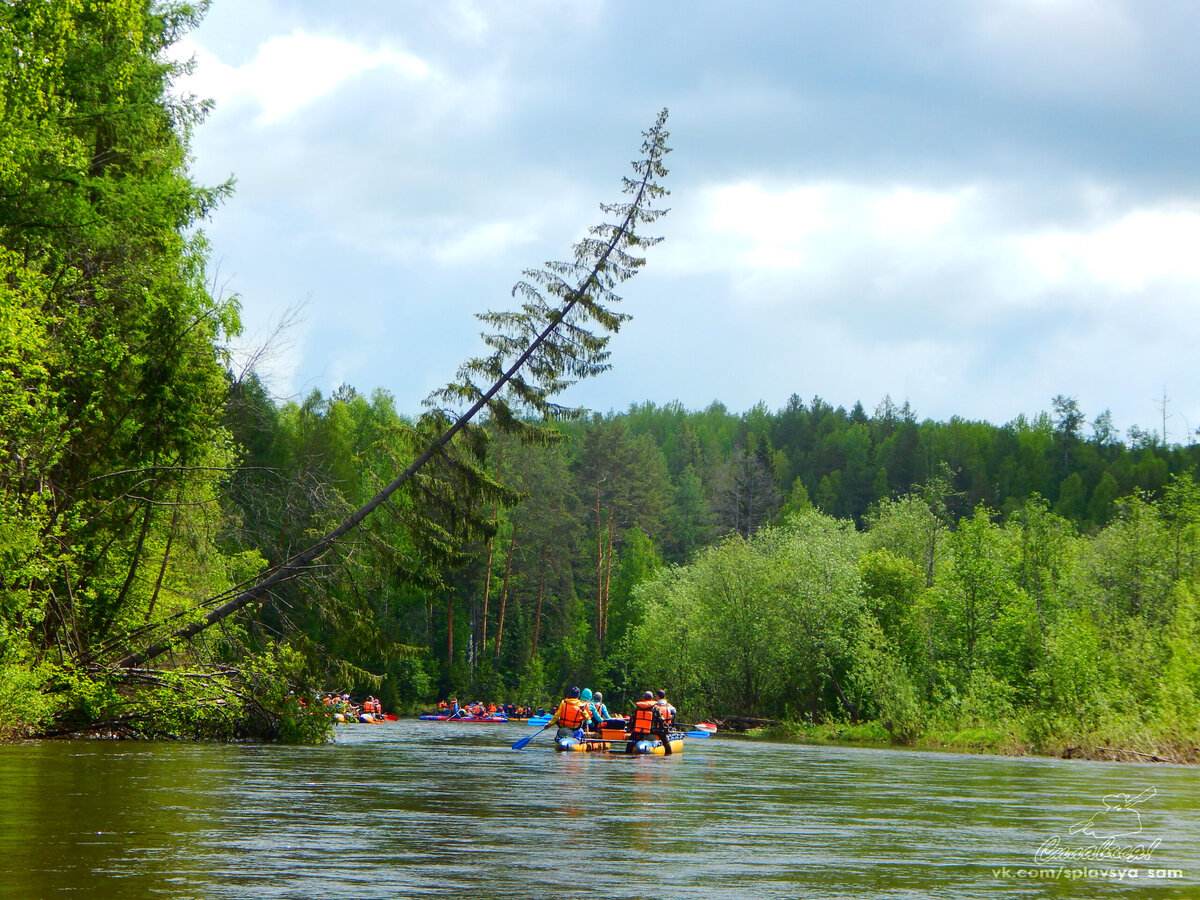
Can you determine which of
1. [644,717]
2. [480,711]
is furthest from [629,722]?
[480,711]

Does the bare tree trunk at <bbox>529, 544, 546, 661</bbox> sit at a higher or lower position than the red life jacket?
higher

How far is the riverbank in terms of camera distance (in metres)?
31.0

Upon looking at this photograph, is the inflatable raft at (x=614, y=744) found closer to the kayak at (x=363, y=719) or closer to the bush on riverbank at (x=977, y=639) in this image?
the bush on riverbank at (x=977, y=639)

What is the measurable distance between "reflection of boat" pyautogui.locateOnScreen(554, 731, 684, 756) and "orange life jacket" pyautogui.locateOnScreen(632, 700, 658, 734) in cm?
34

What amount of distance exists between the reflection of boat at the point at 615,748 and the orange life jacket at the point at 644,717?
0.34 meters

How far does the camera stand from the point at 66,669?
2181 cm

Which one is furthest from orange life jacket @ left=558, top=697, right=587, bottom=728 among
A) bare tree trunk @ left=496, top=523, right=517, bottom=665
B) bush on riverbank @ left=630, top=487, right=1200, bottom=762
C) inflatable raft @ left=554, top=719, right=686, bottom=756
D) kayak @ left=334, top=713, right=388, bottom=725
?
bare tree trunk @ left=496, top=523, right=517, bottom=665

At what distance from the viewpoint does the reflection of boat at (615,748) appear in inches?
1153

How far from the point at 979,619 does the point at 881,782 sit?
2401 cm

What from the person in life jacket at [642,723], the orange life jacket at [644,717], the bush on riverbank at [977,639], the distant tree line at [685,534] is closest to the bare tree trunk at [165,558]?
the distant tree line at [685,534]

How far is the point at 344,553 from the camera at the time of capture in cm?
2689

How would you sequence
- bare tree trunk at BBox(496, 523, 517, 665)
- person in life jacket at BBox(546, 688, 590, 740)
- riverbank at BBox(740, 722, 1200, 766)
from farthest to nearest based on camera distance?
bare tree trunk at BBox(496, 523, 517, 665) → riverbank at BBox(740, 722, 1200, 766) → person in life jacket at BBox(546, 688, 590, 740)

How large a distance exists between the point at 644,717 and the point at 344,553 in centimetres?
871

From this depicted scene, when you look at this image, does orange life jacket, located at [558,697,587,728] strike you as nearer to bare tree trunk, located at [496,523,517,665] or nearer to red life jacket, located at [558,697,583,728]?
red life jacket, located at [558,697,583,728]
